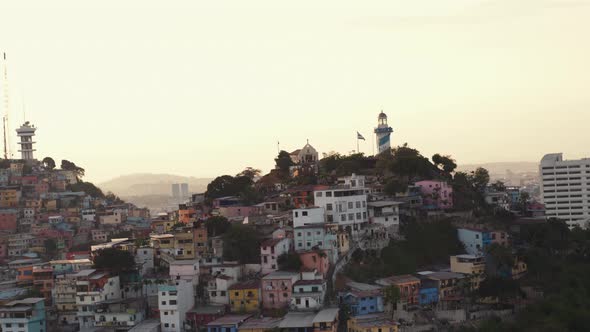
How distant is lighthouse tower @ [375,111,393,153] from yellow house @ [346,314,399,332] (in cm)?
2114

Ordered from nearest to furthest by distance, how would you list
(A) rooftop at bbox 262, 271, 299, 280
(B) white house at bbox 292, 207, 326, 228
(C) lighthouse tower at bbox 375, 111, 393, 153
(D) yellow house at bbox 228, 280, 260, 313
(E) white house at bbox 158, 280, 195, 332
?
(E) white house at bbox 158, 280, 195, 332 → (A) rooftop at bbox 262, 271, 299, 280 → (D) yellow house at bbox 228, 280, 260, 313 → (B) white house at bbox 292, 207, 326, 228 → (C) lighthouse tower at bbox 375, 111, 393, 153

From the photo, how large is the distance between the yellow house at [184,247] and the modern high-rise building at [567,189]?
2775 cm

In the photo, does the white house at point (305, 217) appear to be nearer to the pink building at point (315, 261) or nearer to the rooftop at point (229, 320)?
the pink building at point (315, 261)

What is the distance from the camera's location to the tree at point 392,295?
29656 mm

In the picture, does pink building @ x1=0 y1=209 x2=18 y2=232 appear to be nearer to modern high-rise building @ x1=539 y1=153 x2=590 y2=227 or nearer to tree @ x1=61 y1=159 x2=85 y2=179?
tree @ x1=61 y1=159 x2=85 y2=179

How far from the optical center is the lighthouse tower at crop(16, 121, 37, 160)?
66375mm

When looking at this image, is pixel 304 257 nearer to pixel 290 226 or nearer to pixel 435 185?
pixel 290 226

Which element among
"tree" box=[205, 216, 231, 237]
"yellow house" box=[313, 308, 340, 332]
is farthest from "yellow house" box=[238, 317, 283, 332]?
"tree" box=[205, 216, 231, 237]

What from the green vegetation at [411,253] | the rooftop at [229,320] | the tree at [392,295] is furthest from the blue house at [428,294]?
the rooftop at [229,320]

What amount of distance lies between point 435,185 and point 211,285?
1261 cm

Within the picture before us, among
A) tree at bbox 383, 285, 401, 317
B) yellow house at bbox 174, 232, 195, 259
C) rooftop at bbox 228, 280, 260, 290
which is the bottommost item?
tree at bbox 383, 285, 401, 317

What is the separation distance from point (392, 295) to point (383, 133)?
2081 cm

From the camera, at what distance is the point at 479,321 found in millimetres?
29516

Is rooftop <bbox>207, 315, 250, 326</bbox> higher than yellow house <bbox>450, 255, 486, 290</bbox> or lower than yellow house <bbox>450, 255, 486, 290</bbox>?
lower
